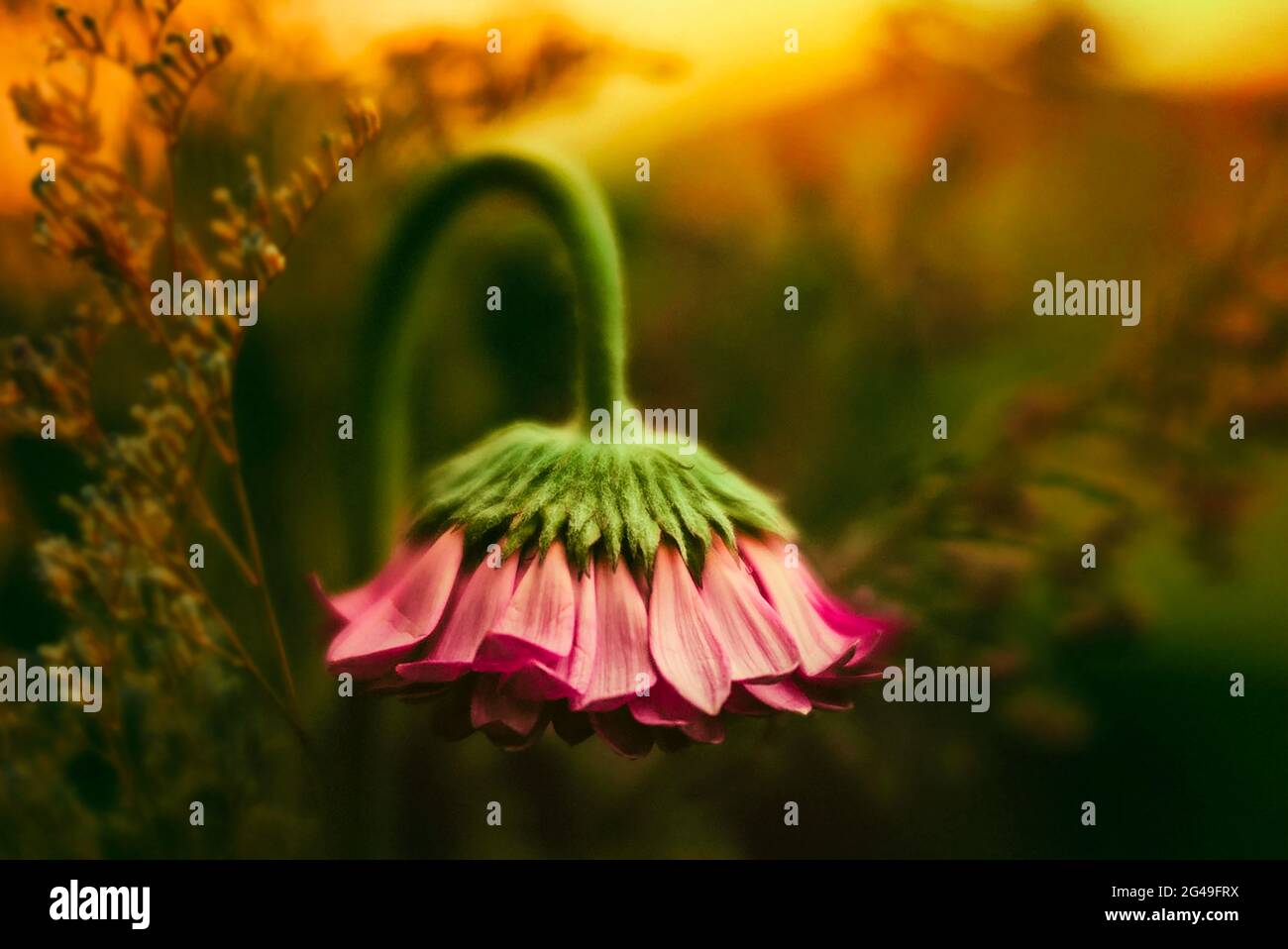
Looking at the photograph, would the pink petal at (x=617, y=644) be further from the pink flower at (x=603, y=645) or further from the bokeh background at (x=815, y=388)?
the bokeh background at (x=815, y=388)

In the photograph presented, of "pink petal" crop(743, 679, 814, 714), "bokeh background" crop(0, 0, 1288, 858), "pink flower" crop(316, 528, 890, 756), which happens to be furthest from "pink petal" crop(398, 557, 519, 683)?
"bokeh background" crop(0, 0, 1288, 858)

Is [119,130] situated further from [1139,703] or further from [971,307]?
[1139,703]

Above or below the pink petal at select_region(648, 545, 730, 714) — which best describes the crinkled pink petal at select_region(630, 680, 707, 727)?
below

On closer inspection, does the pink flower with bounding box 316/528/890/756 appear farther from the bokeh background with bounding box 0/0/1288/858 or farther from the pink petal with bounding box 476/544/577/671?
the bokeh background with bounding box 0/0/1288/858

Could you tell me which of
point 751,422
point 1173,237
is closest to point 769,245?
point 751,422

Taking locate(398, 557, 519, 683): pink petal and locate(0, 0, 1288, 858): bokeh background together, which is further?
locate(0, 0, 1288, 858): bokeh background

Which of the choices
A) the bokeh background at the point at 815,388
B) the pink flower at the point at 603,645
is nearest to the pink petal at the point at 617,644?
the pink flower at the point at 603,645

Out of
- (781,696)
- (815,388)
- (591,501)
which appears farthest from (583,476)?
(815,388)
